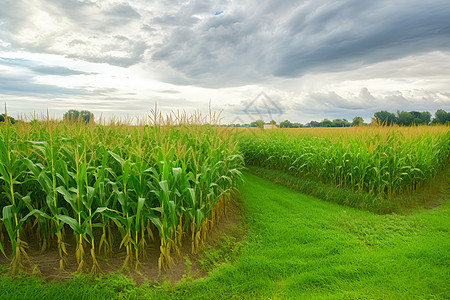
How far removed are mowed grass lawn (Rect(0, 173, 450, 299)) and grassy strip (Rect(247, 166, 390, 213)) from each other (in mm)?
565

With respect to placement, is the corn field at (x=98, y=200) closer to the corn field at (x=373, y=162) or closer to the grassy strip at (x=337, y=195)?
the grassy strip at (x=337, y=195)

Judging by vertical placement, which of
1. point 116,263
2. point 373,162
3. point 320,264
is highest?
point 373,162

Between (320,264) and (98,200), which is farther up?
(98,200)

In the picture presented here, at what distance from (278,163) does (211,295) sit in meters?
7.30

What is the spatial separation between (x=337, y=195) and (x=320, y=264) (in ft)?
11.6

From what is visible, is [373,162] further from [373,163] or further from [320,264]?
[320,264]

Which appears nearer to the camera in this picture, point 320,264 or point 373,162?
point 320,264

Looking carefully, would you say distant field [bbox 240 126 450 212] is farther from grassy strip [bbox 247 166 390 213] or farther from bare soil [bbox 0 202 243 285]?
bare soil [bbox 0 202 243 285]

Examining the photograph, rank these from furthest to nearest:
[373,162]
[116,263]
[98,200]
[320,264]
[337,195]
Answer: [337,195] < [373,162] < [320,264] < [116,263] < [98,200]

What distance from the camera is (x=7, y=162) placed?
9.96 ft

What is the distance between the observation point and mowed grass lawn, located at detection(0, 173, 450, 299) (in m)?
2.99

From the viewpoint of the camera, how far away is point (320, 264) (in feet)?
12.1

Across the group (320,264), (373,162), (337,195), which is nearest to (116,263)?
(320,264)

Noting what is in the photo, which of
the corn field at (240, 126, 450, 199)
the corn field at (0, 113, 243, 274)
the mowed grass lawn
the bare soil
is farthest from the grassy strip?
the bare soil
